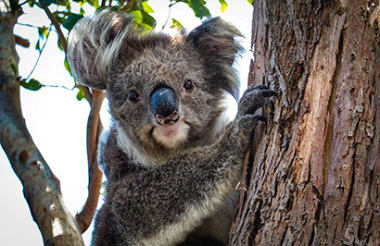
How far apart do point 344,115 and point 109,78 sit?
83.9 inches

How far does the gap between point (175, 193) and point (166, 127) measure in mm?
484

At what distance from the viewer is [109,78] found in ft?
12.5

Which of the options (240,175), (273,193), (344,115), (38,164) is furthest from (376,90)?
(38,164)

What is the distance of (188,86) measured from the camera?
11.8ft

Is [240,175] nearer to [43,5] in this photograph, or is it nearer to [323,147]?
[323,147]

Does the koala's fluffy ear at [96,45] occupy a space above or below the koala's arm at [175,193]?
above

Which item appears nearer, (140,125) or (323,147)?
(323,147)

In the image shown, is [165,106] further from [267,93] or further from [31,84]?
[31,84]

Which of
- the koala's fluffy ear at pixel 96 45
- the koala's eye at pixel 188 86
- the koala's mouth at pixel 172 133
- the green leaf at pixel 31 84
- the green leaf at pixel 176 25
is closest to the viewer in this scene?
the koala's mouth at pixel 172 133

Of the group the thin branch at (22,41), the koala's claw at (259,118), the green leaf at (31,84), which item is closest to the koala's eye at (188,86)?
the koala's claw at (259,118)

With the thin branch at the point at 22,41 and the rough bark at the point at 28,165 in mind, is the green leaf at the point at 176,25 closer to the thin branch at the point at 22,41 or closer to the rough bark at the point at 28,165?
the rough bark at the point at 28,165

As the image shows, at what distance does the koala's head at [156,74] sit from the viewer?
3492 mm

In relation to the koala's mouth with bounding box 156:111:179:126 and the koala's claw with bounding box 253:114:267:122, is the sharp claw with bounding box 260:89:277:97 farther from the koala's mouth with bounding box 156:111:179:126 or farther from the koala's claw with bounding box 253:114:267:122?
the koala's mouth with bounding box 156:111:179:126

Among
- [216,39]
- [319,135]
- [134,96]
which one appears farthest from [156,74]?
[319,135]
